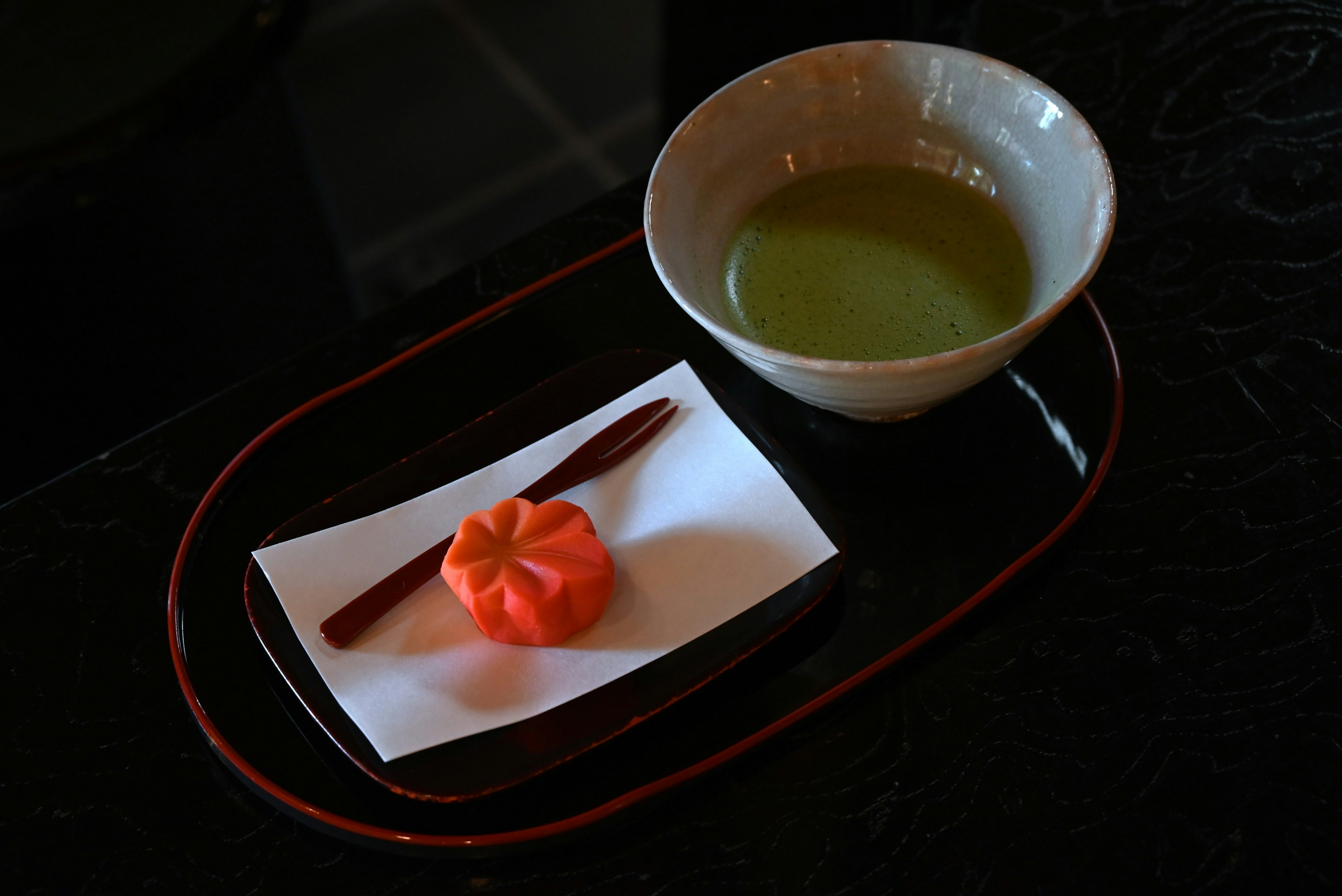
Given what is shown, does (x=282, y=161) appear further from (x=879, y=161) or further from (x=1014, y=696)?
(x=1014, y=696)

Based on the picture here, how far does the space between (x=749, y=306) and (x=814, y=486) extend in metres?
0.16

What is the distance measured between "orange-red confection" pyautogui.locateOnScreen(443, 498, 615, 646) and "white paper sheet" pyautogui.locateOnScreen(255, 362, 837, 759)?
18mm

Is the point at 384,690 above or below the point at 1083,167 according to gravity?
below

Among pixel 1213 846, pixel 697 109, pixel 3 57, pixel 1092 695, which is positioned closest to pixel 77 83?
A: pixel 3 57

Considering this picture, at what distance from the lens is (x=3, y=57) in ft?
3.93

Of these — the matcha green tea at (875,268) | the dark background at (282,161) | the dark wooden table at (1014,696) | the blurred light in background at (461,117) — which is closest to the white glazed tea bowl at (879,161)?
the matcha green tea at (875,268)

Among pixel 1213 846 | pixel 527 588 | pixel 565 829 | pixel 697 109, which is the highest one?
pixel 697 109

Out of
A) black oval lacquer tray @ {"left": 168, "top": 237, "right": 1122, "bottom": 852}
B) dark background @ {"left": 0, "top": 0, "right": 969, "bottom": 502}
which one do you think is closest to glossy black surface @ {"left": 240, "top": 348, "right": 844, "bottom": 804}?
black oval lacquer tray @ {"left": 168, "top": 237, "right": 1122, "bottom": 852}

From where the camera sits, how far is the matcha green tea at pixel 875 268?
2.71ft

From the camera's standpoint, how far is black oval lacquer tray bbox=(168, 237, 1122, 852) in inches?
27.4

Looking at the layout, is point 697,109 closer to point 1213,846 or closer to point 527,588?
point 527,588

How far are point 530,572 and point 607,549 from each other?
0.08 m

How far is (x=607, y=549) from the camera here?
2.50 ft

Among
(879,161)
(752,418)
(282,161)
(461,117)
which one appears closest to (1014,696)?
(752,418)
